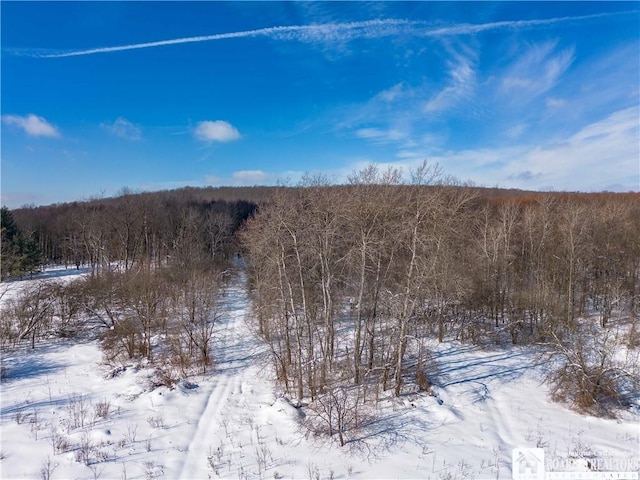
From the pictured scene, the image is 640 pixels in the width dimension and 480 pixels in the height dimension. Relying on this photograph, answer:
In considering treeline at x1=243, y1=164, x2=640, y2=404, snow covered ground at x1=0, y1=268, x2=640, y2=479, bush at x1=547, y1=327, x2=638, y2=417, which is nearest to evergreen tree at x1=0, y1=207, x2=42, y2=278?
snow covered ground at x1=0, y1=268, x2=640, y2=479

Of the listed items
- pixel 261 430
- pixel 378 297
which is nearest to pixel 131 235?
pixel 378 297

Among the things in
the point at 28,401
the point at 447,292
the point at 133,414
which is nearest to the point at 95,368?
the point at 28,401

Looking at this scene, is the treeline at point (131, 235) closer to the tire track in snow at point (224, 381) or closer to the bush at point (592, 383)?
the tire track in snow at point (224, 381)

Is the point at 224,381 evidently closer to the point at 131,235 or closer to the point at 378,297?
the point at 378,297

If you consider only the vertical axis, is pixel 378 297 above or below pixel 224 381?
above

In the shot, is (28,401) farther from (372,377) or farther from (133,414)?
(372,377)

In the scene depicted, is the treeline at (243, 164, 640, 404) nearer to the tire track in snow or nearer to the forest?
the forest
